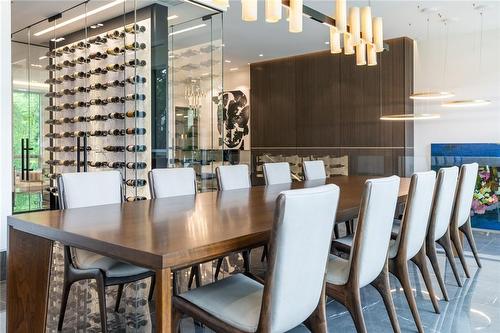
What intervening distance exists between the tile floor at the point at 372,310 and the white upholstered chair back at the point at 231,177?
77 cm

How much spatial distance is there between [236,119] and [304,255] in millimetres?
8849

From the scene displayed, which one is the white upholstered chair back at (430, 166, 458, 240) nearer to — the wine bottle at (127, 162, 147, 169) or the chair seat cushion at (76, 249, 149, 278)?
the chair seat cushion at (76, 249, 149, 278)

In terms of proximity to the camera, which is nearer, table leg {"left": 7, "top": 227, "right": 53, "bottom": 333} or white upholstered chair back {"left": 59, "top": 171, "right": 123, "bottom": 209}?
table leg {"left": 7, "top": 227, "right": 53, "bottom": 333}

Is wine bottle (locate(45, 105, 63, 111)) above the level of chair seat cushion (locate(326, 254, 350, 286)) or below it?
above

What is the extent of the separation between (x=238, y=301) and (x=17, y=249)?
1.16m

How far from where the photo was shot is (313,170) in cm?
476

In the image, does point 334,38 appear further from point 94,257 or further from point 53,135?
point 53,135

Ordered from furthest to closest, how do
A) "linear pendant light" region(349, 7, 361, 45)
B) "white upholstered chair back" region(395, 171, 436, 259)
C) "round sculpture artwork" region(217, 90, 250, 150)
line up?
"round sculpture artwork" region(217, 90, 250, 150)
"linear pendant light" region(349, 7, 361, 45)
"white upholstered chair back" region(395, 171, 436, 259)

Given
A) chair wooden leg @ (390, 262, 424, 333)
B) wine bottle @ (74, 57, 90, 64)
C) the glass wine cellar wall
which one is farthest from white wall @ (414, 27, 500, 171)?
wine bottle @ (74, 57, 90, 64)

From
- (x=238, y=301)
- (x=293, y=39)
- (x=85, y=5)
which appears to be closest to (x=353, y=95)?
(x=293, y=39)

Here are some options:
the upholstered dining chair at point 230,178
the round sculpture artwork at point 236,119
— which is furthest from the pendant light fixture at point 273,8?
the round sculpture artwork at point 236,119

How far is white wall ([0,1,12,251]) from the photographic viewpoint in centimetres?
350

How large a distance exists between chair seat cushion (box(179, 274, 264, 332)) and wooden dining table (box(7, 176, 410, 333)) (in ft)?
0.82

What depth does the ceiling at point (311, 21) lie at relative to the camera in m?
5.48
